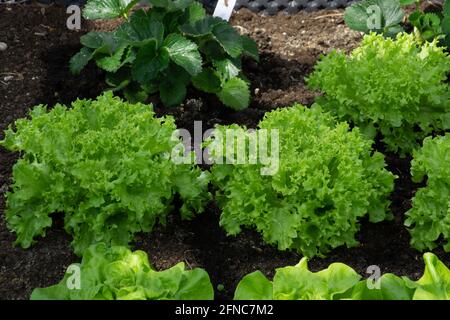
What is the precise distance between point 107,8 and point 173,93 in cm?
68

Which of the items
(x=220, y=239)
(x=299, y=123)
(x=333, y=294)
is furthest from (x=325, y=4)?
(x=333, y=294)

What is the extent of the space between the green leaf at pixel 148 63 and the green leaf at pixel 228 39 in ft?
1.23

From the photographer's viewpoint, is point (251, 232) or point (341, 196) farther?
point (251, 232)

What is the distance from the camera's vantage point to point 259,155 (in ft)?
14.4

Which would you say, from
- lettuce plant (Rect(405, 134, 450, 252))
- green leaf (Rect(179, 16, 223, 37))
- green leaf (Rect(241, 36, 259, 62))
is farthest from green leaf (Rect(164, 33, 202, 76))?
lettuce plant (Rect(405, 134, 450, 252))

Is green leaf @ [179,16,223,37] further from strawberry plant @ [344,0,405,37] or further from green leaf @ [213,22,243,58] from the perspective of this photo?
strawberry plant @ [344,0,405,37]

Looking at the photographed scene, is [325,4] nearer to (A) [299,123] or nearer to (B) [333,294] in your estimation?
(A) [299,123]

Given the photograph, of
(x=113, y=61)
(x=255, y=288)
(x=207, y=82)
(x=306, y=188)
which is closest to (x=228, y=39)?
(x=207, y=82)

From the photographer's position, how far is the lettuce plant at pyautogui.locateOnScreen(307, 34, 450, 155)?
16.4ft

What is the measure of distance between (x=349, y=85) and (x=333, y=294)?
1880 millimetres

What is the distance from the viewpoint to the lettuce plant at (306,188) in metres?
4.30

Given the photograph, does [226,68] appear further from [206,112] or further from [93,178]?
[93,178]

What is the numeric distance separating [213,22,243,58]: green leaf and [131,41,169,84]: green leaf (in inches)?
14.8
